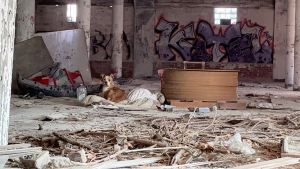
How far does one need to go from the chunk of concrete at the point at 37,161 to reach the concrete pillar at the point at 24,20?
1063 centimetres

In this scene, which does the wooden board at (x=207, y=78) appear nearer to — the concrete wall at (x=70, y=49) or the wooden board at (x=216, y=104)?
the wooden board at (x=216, y=104)

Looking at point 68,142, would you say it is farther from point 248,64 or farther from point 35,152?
→ point 248,64

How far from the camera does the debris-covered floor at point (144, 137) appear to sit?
454 cm

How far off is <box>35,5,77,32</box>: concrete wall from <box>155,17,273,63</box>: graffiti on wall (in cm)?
514

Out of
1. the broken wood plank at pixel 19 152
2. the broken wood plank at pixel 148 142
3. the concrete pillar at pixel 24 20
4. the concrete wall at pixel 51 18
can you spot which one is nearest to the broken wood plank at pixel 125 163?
the broken wood plank at pixel 148 142

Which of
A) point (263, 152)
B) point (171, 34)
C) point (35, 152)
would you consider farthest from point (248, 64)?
point (35, 152)

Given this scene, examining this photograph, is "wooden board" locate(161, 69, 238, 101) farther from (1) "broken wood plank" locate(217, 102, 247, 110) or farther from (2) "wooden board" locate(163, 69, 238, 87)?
(1) "broken wood plank" locate(217, 102, 247, 110)

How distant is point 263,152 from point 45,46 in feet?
32.7

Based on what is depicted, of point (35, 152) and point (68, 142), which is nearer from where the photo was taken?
point (35, 152)

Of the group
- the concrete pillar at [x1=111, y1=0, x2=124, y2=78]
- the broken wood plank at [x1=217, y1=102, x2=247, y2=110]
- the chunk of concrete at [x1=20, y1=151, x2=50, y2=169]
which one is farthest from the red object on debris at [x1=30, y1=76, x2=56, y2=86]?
the chunk of concrete at [x1=20, y1=151, x2=50, y2=169]

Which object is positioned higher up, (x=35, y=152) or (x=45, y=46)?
(x=45, y=46)

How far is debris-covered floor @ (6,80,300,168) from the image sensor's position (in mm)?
4539

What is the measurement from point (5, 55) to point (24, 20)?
34.3 feet

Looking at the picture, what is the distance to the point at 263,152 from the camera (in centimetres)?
504
